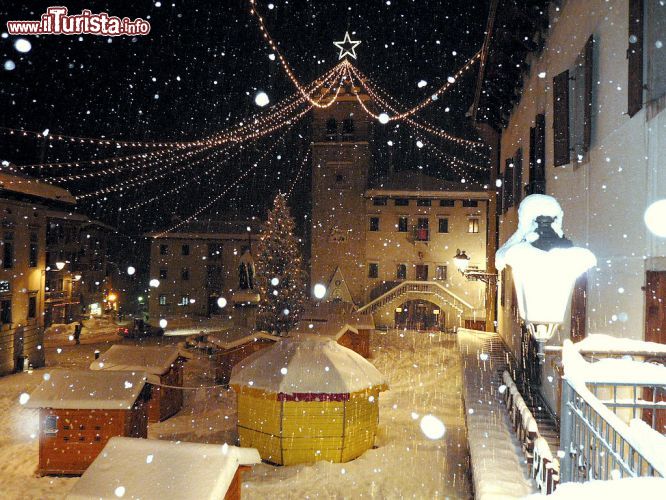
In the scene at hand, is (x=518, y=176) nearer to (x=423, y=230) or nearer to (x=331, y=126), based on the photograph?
(x=423, y=230)

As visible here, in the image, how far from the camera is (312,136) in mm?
41531

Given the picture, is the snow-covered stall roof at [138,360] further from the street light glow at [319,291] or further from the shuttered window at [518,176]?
the street light glow at [319,291]

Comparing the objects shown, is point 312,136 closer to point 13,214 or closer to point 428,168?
point 428,168

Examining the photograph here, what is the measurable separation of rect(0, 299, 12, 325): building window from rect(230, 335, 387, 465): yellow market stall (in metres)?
17.8

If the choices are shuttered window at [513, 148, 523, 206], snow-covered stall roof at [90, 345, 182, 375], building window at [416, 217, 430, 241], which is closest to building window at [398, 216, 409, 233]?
building window at [416, 217, 430, 241]

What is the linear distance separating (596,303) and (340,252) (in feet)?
108

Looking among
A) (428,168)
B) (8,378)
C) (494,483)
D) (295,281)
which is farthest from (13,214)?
(428,168)

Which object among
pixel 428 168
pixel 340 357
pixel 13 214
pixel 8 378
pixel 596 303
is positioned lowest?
pixel 8 378

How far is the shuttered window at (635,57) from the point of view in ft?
16.9

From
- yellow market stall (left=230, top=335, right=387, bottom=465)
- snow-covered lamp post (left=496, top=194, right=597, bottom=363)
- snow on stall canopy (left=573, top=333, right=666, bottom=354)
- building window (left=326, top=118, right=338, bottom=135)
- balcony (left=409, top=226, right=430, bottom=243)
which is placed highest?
building window (left=326, top=118, right=338, bottom=135)

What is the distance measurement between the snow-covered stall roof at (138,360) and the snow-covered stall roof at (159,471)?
29.4 feet

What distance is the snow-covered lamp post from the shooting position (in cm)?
375

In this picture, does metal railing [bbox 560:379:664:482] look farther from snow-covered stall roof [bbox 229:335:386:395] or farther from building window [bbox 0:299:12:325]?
building window [bbox 0:299:12:325]

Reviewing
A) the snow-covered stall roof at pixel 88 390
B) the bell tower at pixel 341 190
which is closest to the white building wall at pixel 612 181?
the snow-covered stall roof at pixel 88 390
